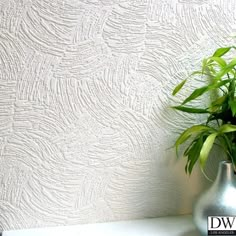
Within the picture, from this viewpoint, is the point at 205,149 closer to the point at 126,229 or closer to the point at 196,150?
the point at 196,150

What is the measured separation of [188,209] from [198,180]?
10 cm

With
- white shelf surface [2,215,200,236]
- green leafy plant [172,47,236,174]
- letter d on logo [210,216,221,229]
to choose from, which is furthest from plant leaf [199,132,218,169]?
white shelf surface [2,215,200,236]

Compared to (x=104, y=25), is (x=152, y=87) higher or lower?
lower

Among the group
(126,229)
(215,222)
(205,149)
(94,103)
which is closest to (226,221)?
(215,222)

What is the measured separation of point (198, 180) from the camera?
1.05 metres

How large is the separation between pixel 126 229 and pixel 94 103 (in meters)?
0.36

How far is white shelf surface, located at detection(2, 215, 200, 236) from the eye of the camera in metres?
0.94

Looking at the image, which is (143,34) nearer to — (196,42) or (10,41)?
(196,42)

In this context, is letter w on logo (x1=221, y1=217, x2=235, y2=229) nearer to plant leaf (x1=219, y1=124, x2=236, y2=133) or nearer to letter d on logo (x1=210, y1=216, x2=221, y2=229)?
letter d on logo (x1=210, y1=216, x2=221, y2=229)

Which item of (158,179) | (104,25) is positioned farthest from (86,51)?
(158,179)

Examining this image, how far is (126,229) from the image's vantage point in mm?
965

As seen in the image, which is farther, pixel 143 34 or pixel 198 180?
pixel 198 180

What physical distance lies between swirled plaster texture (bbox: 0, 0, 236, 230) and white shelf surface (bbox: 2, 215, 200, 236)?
0.02m

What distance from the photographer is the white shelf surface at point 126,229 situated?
937 mm
